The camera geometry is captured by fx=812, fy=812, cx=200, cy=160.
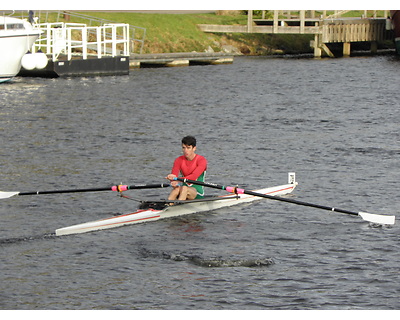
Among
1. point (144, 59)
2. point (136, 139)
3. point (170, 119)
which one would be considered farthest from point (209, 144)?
point (144, 59)

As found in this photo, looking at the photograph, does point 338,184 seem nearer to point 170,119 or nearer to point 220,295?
point 220,295

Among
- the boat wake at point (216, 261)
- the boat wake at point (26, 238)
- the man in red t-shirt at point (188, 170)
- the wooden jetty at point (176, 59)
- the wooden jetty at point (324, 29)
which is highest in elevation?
the wooden jetty at point (324, 29)

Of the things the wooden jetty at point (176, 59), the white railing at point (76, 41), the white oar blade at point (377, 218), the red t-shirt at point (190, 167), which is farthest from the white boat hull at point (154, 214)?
the wooden jetty at point (176, 59)

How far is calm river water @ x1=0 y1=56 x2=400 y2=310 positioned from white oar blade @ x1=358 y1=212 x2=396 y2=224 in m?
0.21

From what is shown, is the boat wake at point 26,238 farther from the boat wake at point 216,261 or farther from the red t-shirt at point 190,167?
the red t-shirt at point 190,167

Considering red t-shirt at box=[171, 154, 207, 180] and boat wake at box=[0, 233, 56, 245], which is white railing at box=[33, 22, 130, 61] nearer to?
red t-shirt at box=[171, 154, 207, 180]

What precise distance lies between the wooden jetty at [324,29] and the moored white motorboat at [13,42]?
75.3ft

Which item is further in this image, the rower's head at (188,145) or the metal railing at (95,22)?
the metal railing at (95,22)

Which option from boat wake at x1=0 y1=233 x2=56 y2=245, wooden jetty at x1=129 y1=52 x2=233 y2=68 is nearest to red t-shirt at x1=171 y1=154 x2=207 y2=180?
boat wake at x1=0 y1=233 x2=56 y2=245

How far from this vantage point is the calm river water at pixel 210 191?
45.0ft

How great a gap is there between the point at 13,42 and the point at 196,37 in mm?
23070

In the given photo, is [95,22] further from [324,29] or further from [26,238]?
[26,238]

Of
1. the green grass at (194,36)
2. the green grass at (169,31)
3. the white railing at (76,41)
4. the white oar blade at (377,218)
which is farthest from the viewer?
the green grass at (194,36)

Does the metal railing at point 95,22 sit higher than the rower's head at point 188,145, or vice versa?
the metal railing at point 95,22
